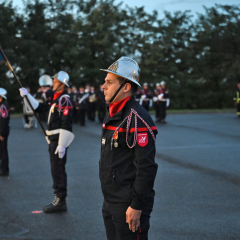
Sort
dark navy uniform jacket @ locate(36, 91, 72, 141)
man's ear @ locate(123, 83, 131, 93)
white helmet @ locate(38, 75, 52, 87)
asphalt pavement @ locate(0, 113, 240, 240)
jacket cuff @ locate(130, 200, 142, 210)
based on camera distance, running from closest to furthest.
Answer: jacket cuff @ locate(130, 200, 142, 210) → man's ear @ locate(123, 83, 131, 93) → asphalt pavement @ locate(0, 113, 240, 240) → dark navy uniform jacket @ locate(36, 91, 72, 141) → white helmet @ locate(38, 75, 52, 87)

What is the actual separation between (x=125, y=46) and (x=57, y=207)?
3724cm

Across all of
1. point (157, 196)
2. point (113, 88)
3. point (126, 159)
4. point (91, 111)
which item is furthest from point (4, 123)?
point (91, 111)

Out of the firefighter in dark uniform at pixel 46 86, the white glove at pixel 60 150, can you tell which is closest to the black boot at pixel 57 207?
the white glove at pixel 60 150

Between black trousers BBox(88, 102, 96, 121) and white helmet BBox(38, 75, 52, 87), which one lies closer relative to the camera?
white helmet BBox(38, 75, 52, 87)

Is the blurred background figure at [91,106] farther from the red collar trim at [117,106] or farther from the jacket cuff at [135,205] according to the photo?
the jacket cuff at [135,205]

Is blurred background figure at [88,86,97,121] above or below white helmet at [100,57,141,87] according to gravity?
below

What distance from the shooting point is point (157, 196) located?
6.91 metres

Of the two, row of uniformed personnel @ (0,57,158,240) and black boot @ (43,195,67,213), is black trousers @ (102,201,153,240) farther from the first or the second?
black boot @ (43,195,67,213)

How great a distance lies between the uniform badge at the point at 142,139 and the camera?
9.94ft

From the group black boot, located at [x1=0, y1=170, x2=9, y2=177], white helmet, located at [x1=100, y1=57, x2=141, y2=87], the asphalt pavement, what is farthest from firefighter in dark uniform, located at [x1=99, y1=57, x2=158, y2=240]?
black boot, located at [x1=0, y1=170, x2=9, y2=177]

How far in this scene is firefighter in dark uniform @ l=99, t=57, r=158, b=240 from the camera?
9.91ft

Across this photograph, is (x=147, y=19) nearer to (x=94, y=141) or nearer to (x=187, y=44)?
(x=187, y=44)

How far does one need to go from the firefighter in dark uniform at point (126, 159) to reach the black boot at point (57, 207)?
111 inches

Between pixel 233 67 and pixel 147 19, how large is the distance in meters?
10.2
